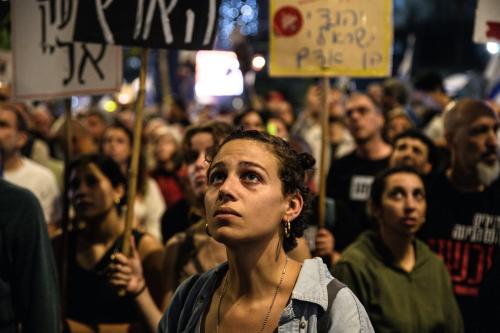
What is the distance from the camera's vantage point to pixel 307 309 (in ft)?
9.73

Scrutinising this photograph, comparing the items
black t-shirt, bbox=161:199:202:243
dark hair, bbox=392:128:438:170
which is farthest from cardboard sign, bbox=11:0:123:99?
dark hair, bbox=392:128:438:170

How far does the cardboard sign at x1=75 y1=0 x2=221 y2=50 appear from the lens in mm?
4738

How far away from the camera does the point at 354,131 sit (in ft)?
24.5

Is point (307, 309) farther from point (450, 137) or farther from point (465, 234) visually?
point (450, 137)

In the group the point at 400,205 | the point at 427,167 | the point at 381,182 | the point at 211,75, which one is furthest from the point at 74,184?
the point at 211,75

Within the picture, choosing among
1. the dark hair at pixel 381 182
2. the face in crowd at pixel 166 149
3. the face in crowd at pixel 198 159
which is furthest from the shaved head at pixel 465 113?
the face in crowd at pixel 166 149

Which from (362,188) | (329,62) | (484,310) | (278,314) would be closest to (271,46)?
(329,62)

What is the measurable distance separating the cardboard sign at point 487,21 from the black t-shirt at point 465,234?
39.8 inches

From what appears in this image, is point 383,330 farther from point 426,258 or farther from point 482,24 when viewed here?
point 482,24

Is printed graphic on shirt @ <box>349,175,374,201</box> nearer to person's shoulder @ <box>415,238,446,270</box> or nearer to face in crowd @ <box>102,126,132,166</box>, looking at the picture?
person's shoulder @ <box>415,238,446,270</box>

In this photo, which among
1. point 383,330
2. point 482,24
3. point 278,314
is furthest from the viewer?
point 482,24

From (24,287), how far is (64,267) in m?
1.33

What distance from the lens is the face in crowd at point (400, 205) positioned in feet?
16.3

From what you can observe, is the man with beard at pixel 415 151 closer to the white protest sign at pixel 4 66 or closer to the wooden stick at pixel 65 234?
the wooden stick at pixel 65 234
